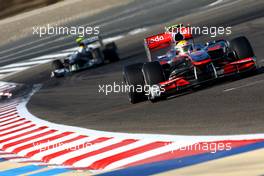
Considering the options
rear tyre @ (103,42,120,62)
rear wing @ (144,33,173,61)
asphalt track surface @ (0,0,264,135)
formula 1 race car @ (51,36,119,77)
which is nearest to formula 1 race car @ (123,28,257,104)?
asphalt track surface @ (0,0,264,135)

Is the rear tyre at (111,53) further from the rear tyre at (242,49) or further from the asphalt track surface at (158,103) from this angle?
the rear tyre at (242,49)

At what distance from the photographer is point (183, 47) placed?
13.1 m

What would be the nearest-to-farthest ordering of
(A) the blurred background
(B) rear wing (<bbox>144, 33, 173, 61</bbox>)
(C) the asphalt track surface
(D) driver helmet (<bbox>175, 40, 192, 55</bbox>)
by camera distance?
(C) the asphalt track surface < (D) driver helmet (<bbox>175, 40, 192, 55</bbox>) < (B) rear wing (<bbox>144, 33, 173, 61</bbox>) < (A) the blurred background

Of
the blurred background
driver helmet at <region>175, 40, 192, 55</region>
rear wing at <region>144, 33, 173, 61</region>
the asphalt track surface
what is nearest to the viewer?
the asphalt track surface

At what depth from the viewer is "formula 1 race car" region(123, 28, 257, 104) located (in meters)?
12.1

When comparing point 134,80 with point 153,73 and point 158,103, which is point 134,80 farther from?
point 158,103

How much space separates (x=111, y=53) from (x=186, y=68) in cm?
930

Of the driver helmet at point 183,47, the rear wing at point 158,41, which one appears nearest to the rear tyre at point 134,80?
the driver helmet at point 183,47

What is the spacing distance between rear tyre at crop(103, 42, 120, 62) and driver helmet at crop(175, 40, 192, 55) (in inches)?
327

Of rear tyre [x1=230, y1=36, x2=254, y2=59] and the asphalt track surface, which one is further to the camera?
rear tyre [x1=230, y1=36, x2=254, y2=59]

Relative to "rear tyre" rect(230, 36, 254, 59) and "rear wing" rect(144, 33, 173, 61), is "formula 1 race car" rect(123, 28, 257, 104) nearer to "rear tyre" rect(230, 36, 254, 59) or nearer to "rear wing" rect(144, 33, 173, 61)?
"rear tyre" rect(230, 36, 254, 59)

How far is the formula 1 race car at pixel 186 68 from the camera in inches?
476

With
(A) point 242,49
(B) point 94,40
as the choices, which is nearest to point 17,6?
(B) point 94,40

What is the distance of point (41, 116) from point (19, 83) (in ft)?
27.2
